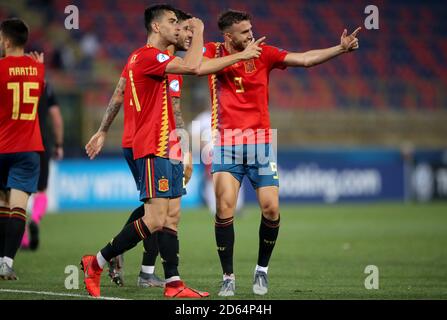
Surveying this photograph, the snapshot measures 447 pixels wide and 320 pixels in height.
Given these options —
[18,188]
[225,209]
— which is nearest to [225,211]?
[225,209]

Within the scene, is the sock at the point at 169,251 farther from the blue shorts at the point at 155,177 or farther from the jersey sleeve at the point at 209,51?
the jersey sleeve at the point at 209,51

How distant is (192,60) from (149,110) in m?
0.54

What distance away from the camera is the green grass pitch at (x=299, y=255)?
25.3ft

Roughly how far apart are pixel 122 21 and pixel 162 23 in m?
19.4

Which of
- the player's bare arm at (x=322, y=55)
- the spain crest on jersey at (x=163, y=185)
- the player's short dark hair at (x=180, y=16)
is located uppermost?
the player's short dark hair at (x=180, y=16)

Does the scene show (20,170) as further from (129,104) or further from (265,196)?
(265,196)

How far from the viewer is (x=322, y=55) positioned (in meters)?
7.64

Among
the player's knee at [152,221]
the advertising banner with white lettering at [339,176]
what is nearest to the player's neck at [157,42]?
the player's knee at [152,221]

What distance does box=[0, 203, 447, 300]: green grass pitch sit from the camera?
7.70 metres

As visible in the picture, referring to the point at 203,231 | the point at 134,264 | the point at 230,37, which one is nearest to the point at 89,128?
the point at 203,231

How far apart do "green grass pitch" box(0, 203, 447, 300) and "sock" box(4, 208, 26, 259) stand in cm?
30

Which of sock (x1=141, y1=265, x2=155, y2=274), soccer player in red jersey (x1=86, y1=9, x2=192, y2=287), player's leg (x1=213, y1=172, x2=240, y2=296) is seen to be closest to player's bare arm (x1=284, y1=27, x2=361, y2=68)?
soccer player in red jersey (x1=86, y1=9, x2=192, y2=287)

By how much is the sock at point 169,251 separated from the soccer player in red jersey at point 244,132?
1.25ft
